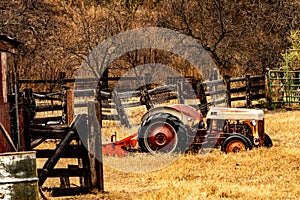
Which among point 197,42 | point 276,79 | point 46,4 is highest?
point 46,4

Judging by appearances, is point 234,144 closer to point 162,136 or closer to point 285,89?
point 162,136

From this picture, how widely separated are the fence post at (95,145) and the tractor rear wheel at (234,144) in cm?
428

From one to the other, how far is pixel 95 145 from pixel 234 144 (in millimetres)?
4539

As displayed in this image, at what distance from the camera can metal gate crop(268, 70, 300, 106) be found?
24422 millimetres

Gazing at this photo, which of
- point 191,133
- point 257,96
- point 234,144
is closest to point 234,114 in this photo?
point 234,144

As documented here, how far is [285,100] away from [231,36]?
18.8 feet

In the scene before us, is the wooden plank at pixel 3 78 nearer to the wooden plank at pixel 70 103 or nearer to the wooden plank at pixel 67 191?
the wooden plank at pixel 67 191

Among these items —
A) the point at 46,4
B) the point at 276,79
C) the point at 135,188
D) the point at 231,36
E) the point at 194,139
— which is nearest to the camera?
the point at 135,188

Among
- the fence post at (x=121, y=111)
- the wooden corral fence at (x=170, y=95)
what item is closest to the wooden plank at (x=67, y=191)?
the wooden corral fence at (x=170, y=95)

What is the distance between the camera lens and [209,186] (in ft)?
33.4

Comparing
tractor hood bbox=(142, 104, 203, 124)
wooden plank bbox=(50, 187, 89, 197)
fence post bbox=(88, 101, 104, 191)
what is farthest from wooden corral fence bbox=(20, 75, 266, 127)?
wooden plank bbox=(50, 187, 89, 197)

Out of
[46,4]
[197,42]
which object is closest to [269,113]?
[197,42]

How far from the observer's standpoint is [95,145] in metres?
10.1

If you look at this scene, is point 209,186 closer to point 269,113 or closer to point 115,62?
point 269,113
